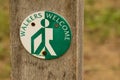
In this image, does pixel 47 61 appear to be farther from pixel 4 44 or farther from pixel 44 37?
pixel 4 44

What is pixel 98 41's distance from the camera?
16.7ft

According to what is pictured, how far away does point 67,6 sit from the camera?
1663 millimetres

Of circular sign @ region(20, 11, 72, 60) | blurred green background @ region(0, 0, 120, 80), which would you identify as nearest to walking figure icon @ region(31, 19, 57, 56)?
circular sign @ region(20, 11, 72, 60)

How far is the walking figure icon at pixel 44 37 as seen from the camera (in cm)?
168

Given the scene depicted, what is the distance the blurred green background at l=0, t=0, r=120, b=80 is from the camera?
4453 mm

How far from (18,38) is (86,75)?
2728 mm

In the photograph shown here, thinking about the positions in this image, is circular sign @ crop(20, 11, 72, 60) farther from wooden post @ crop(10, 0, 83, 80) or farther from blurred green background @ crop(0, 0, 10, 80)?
blurred green background @ crop(0, 0, 10, 80)

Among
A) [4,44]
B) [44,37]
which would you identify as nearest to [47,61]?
[44,37]

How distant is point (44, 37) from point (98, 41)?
3.43 meters

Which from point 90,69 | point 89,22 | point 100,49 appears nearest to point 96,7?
point 89,22

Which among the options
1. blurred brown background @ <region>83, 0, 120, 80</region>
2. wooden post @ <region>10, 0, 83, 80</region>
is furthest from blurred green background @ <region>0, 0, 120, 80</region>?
wooden post @ <region>10, 0, 83, 80</region>

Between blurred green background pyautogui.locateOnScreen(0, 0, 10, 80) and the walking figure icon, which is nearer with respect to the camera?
the walking figure icon

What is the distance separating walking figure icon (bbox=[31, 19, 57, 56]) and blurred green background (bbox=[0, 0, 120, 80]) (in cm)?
260

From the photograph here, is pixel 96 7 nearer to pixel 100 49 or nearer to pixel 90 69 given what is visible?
pixel 100 49
